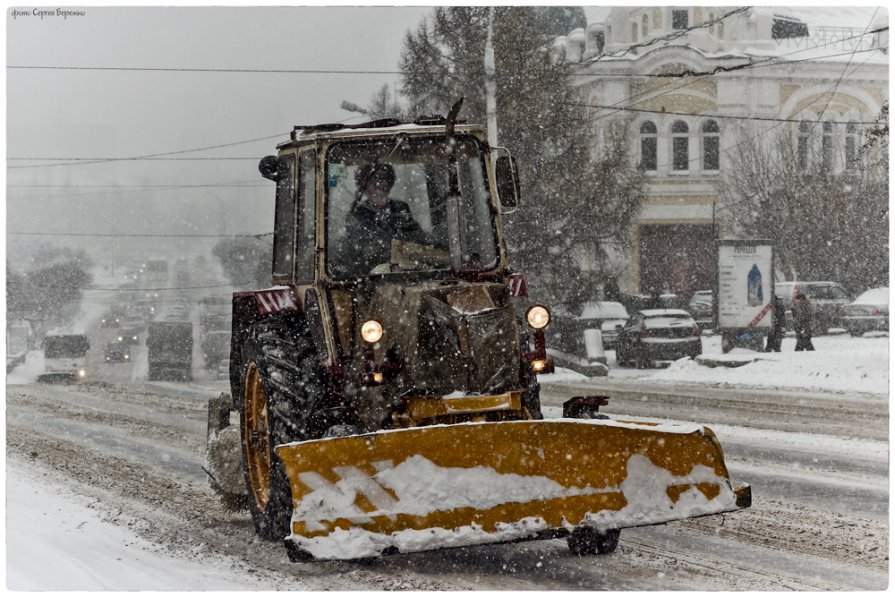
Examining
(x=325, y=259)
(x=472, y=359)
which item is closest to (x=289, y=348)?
(x=325, y=259)

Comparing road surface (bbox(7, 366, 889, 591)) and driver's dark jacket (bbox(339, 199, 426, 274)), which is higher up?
driver's dark jacket (bbox(339, 199, 426, 274))

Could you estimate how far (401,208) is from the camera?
7570mm

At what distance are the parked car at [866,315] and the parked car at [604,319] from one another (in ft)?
17.6

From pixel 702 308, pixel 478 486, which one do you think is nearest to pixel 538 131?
pixel 702 308

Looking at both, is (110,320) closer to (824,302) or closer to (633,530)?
(824,302)

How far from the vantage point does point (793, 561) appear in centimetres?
712

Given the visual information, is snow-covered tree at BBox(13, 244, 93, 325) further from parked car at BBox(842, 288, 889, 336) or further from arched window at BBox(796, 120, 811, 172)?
parked car at BBox(842, 288, 889, 336)

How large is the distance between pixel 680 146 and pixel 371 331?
31.2 m

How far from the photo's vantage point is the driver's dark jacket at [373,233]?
24.4 feet

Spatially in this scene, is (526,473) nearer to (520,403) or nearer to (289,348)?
(520,403)

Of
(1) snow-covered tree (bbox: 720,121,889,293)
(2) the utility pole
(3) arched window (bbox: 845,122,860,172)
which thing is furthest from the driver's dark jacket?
(3) arched window (bbox: 845,122,860,172)

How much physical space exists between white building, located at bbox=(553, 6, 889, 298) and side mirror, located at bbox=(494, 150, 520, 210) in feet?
78.5

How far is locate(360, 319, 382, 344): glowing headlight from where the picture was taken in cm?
689

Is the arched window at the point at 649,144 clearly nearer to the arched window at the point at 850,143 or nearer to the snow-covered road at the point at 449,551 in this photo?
the arched window at the point at 850,143
